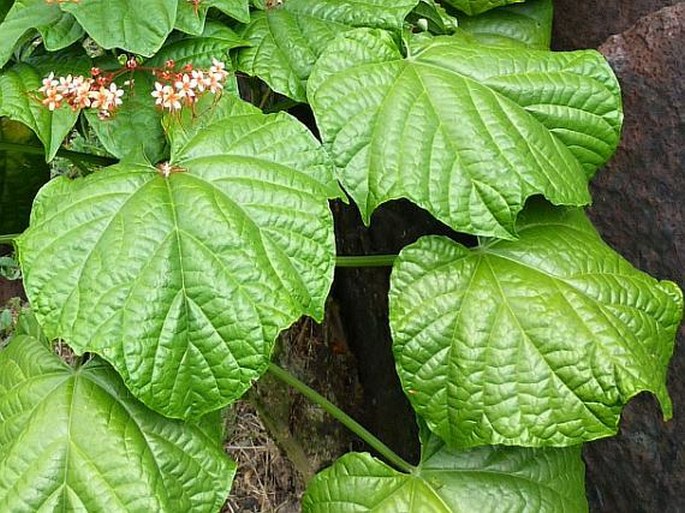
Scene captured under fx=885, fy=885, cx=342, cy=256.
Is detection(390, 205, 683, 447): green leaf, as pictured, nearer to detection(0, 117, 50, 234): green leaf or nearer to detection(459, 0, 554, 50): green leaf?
detection(459, 0, 554, 50): green leaf

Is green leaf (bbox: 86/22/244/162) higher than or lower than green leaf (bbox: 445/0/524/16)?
lower

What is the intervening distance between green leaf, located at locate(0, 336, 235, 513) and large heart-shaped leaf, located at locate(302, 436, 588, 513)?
0.21 meters

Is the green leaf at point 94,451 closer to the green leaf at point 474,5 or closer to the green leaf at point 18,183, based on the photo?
the green leaf at point 18,183

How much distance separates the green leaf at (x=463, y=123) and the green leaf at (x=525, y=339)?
124 mm

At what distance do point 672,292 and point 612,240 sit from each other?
0.30 m

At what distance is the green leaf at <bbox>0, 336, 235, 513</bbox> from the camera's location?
128 cm

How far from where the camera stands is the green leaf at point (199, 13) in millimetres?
1410

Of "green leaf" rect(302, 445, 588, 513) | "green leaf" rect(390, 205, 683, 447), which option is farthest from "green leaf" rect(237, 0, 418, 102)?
"green leaf" rect(302, 445, 588, 513)

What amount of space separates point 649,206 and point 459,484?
63 centimetres

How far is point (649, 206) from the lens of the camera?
166 cm

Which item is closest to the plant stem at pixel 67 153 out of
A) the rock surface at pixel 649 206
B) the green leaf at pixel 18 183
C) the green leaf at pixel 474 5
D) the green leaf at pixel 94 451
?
the green leaf at pixel 18 183

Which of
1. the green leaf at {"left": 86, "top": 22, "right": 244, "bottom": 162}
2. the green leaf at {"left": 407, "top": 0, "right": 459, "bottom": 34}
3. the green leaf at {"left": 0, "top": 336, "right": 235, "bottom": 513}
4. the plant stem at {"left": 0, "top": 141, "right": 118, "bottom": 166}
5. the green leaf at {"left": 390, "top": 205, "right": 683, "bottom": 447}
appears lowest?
the green leaf at {"left": 0, "top": 336, "right": 235, "bottom": 513}

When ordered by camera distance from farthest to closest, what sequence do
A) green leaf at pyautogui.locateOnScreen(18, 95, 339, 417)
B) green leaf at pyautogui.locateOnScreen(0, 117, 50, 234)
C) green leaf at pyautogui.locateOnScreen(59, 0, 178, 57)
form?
green leaf at pyautogui.locateOnScreen(0, 117, 50, 234) < green leaf at pyautogui.locateOnScreen(59, 0, 178, 57) < green leaf at pyautogui.locateOnScreen(18, 95, 339, 417)

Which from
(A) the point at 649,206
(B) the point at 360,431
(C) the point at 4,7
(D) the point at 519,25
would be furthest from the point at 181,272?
(D) the point at 519,25
